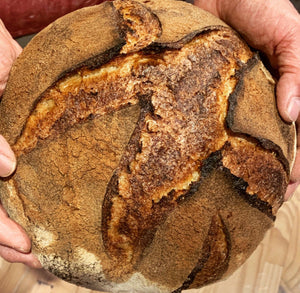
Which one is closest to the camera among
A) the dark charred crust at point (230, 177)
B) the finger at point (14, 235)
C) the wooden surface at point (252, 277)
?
the dark charred crust at point (230, 177)

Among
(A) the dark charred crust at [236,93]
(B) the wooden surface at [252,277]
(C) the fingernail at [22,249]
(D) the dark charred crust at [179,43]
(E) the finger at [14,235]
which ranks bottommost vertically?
(B) the wooden surface at [252,277]

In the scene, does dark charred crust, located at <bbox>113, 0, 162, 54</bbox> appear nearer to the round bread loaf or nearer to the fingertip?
the round bread loaf

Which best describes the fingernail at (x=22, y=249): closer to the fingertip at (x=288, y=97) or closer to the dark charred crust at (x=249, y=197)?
the dark charred crust at (x=249, y=197)

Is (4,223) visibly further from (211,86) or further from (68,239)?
(211,86)

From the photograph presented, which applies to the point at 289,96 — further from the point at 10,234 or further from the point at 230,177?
the point at 10,234

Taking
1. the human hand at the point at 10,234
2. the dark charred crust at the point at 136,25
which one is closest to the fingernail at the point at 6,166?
the human hand at the point at 10,234

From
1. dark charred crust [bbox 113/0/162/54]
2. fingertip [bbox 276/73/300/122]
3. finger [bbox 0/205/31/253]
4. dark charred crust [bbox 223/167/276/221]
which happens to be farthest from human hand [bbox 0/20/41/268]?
fingertip [bbox 276/73/300/122]
